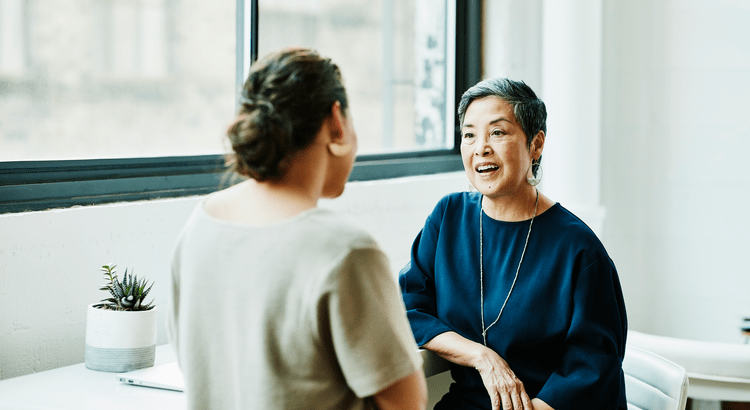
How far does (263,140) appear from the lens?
3.09 ft

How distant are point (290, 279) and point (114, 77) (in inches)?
58.9

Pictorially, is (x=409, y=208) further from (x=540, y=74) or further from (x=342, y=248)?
(x=342, y=248)

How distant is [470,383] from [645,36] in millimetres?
2460

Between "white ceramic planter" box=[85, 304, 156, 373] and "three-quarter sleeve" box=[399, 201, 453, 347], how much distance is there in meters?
0.61

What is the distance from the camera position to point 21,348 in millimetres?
1729

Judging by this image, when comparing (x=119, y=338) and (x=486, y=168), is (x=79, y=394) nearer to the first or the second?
(x=119, y=338)

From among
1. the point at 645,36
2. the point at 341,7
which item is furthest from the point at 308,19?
the point at 645,36

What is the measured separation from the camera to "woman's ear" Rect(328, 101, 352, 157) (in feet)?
3.23

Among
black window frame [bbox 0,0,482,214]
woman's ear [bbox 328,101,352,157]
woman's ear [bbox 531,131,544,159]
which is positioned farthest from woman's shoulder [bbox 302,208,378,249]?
woman's ear [bbox 531,131,544,159]

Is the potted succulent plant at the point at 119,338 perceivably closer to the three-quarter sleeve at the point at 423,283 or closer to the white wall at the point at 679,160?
the three-quarter sleeve at the point at 423,283

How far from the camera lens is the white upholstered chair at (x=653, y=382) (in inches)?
65.1

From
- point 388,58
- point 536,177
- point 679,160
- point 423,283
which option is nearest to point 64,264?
point 423,283

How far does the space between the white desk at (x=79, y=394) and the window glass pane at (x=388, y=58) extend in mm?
1526

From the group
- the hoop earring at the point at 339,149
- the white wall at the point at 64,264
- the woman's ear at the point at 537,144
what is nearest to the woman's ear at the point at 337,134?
the hoop earring at the point at 339,149
